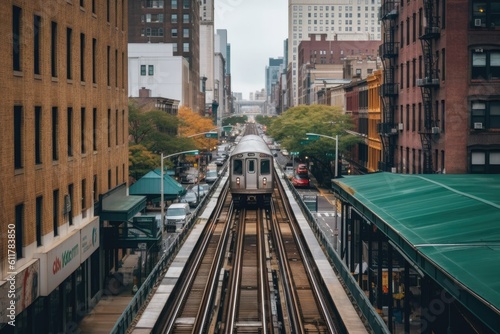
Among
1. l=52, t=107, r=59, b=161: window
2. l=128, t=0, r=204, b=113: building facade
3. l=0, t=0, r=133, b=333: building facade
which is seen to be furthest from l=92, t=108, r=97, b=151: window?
l=128, t=0, r=204, b=113: building facade

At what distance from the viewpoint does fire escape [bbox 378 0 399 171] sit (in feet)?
199

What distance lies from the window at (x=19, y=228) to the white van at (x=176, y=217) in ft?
89.4

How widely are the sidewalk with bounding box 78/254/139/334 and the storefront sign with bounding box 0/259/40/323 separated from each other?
5.78 meters

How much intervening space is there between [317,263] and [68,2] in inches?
613

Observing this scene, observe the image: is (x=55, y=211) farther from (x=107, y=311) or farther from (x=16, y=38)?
(x=16, y=38)

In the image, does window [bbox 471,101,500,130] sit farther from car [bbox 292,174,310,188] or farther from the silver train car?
car [bbox 292,174,310,188]

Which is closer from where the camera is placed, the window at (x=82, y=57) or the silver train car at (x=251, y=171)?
the window at (x=82, y=57)

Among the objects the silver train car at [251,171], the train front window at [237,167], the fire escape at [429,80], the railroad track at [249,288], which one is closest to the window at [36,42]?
the railroad track at [249,288]

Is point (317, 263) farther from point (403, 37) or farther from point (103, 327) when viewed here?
point (403, 37)

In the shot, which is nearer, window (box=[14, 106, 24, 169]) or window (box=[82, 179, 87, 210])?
window (box=[14, 106, 24, 169])

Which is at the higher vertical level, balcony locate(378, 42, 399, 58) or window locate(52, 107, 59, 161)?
balcony locate(378, 42, 399, 58)

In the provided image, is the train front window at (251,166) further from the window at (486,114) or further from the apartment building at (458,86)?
the window at (486,114)

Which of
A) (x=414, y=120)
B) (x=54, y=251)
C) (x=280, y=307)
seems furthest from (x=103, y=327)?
(x=414, y=120)

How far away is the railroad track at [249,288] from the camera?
25.6m
